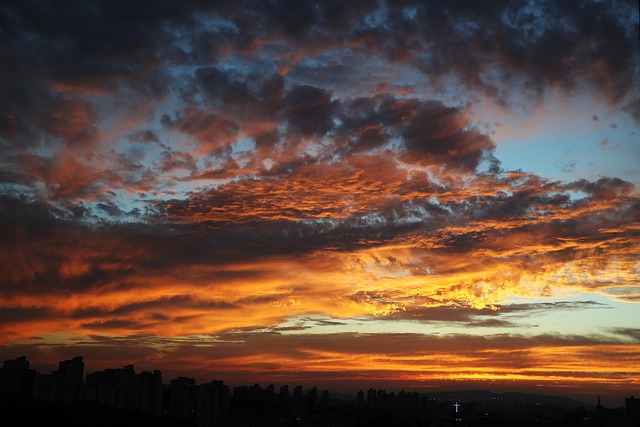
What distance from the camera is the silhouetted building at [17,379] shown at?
32.5 meters

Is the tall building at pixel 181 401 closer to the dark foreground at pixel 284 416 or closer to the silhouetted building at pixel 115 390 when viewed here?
the dark foreground at pixel 284 416

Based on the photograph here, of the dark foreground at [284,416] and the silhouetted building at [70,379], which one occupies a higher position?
the silhouetted building at [70,379]

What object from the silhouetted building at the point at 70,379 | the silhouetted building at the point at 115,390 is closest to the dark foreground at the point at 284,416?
the silhouetted building at the point at 115,390

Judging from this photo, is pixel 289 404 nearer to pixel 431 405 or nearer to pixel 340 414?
pixel 340 414

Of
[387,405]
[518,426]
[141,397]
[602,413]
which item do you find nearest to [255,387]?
[387,405]

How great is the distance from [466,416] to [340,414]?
1198cm

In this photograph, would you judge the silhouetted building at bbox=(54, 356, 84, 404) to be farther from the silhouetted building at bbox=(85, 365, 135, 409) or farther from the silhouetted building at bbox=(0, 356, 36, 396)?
the silhouetted building at bbox=(0, 356, 36, 396)

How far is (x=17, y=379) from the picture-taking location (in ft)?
108

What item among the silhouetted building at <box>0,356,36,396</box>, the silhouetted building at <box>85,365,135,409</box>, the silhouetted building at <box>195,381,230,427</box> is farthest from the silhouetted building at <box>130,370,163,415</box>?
the silhouetted building at <box>0,356,36,396</box>

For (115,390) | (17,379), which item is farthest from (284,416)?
(17,379)

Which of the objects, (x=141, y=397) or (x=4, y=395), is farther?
(x=141, y=397)

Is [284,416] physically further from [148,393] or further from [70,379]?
[70,379]

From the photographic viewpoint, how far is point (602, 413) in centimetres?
3841

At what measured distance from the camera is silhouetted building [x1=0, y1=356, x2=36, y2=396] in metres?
32.5
